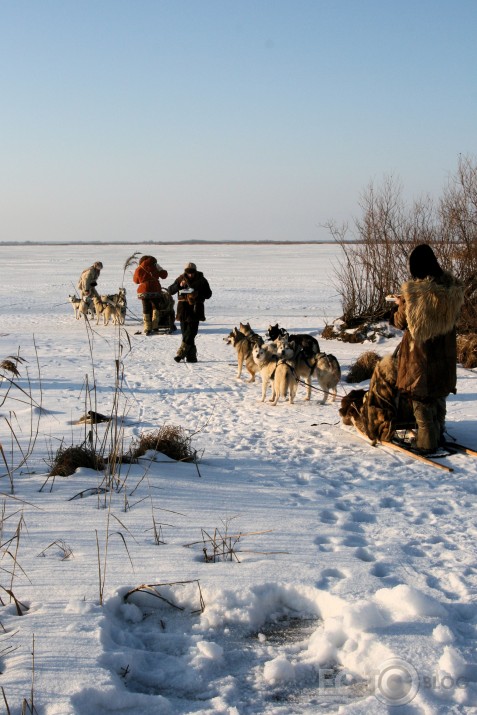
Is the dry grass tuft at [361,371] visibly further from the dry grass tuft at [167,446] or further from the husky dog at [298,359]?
the dry grass tuft at [167,446]

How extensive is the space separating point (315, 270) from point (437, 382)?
3639 cm

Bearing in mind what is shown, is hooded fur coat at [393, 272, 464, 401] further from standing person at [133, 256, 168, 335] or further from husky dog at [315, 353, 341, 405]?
standing person at [133, 256, 168, 335]

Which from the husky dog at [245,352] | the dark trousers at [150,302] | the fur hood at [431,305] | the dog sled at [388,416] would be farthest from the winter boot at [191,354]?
the fur hood at [431,305]

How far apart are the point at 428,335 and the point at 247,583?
10.6 ft

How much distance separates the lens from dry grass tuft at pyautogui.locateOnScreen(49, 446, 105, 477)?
490 cm

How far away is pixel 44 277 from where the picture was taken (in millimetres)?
36812

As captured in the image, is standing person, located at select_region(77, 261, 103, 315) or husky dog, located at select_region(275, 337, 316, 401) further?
standing person, located at select_region(77, 261, 103, 315)

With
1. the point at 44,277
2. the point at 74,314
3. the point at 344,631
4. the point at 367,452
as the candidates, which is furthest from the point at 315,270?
the point at 344,631

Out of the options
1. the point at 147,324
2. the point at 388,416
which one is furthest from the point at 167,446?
the point at 147,324

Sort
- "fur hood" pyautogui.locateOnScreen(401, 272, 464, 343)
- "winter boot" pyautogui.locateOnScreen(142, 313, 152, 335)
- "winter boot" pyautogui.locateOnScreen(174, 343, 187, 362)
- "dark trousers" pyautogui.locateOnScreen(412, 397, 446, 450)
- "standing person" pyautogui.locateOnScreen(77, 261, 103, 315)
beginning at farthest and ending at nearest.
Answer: "standing person" pyautogui.locateOnScreen(77, 261, 103, 315) → "winter boot" pyautogui.locateOnScreen(142, 313, 152, 335) → "winter boot" pyautogui.locateOnScreen(174, 343, 187, 362) → "dark trousers" pyautogui.locateOnScreen(412, 397, 446, 450) → "fur hood" pyautogui.locateOnScreen(401, 272, 464, 343)

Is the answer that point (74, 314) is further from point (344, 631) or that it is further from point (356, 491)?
point (344, 631)

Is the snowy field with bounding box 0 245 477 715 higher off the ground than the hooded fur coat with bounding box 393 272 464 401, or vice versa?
the hooded fur coat with bounding box 393 272 464 401

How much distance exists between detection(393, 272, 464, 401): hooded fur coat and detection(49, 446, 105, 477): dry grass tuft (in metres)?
2.80

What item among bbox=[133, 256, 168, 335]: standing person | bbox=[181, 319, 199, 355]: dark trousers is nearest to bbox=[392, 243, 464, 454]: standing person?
bbox=[181, 319, 199, 355]: dark trousers
